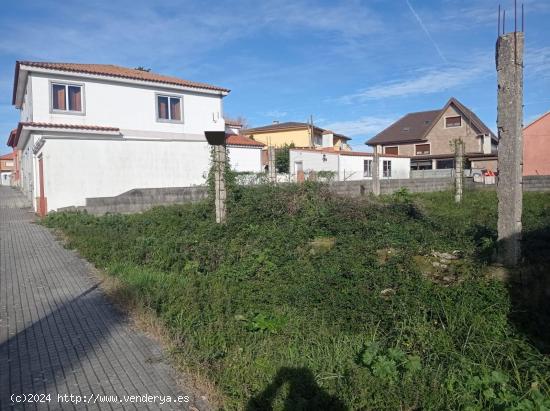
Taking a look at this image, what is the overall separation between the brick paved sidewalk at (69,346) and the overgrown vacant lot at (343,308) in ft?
1.47

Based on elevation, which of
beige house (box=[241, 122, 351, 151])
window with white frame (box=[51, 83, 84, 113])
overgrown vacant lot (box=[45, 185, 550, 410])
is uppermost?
beige house (box=[241, 122, 351, 151])

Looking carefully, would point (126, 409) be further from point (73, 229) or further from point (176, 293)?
point (73, 229)

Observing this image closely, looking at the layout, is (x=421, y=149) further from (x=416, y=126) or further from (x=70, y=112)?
(x=70, y=112)

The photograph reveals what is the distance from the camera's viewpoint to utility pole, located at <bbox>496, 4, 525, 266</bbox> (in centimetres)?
671

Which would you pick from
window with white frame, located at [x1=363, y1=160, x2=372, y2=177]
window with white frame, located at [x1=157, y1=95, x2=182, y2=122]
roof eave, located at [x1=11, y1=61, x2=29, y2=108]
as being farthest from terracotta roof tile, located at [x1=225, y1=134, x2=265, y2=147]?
window with white frame, located at [x1=363, y1=160, x2=372, y2=177]

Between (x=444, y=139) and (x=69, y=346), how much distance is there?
46.6 metres

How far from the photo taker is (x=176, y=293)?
6422 mm

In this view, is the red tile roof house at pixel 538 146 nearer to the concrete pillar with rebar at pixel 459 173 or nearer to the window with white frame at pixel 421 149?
the window with white frame at pixel 421 149

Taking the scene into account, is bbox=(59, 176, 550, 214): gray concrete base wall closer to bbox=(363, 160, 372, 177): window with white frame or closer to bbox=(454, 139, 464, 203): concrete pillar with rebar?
bbox=(454, 139, 464, 203): concrete pillar with rebar

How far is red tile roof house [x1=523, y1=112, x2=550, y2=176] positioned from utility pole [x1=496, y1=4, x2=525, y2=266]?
31.4 meters

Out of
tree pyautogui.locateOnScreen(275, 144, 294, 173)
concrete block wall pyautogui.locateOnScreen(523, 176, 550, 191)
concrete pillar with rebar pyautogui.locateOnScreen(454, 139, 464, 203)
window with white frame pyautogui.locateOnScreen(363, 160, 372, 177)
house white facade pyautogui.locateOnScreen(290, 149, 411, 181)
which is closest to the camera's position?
concrete pillar with rebar pyautogui.locateOnScreen(454, 139, 464, 203)

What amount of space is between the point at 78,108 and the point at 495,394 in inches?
813

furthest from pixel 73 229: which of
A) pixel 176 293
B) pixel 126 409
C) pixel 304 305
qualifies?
pixel 126 409

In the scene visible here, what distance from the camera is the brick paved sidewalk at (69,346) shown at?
3.67 meters
